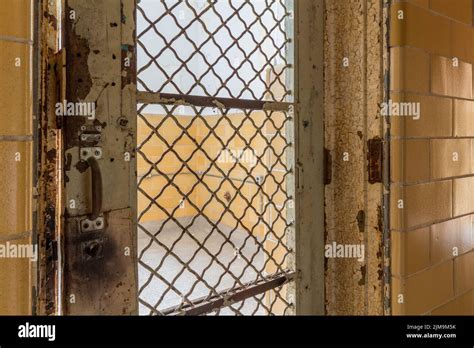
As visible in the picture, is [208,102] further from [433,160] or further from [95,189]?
[433,160]

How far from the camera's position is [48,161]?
2.34 ft

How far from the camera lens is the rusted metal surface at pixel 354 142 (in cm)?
106

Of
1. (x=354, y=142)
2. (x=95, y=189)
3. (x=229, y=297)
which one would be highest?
(x=354, y=142)

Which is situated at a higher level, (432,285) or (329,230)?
(329,230)

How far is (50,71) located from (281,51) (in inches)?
26.2

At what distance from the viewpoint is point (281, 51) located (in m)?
1.12

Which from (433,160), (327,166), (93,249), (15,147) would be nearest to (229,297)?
(93,249)

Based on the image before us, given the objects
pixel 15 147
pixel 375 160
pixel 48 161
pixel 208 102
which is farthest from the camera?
pixel 375 160

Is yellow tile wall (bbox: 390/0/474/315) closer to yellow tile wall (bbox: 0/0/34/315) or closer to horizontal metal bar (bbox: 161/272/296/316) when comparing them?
horizontal metal bar (bbox: 161/272/296/316)

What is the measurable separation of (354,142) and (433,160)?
0.87ft

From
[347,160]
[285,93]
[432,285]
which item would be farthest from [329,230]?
[285,93]

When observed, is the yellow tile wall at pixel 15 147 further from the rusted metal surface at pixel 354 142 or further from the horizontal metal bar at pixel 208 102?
the rusted metal surface at pixel 354 142

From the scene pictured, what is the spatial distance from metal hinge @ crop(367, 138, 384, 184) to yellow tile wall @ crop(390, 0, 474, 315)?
35 mm
